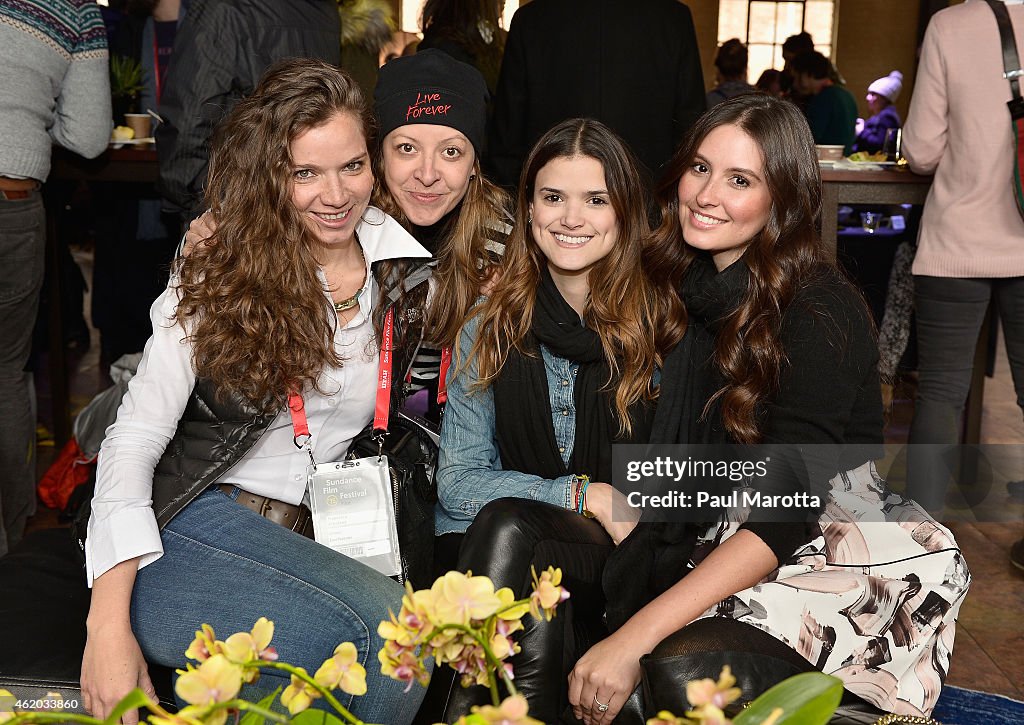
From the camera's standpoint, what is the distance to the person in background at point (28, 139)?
7.86 feet

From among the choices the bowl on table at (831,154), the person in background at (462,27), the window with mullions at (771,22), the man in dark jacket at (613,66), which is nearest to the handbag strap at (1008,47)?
the man in dark jacket at (613,66)

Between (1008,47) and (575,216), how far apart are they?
1.36m

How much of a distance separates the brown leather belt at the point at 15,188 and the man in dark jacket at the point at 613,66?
1252 millimetres

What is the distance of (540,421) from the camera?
1.91 meters

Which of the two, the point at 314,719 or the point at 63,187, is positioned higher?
the point at 63,187

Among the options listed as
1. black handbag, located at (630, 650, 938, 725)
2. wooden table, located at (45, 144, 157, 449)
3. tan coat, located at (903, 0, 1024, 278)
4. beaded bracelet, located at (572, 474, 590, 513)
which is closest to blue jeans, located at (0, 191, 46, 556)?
wooden table, located at (45, 144, 157, 449)

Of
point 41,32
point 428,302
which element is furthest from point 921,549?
point 41,32

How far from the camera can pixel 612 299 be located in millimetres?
1922

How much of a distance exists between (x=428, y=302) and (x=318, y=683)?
1256 millimetres

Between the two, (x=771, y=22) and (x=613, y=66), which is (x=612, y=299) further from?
(x=771, y=22)

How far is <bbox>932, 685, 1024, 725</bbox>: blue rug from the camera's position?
6.57 ft

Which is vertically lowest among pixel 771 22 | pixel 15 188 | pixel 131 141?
pixel 15 188

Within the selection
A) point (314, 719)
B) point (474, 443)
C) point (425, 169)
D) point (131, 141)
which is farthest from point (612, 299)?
point (131, 141)

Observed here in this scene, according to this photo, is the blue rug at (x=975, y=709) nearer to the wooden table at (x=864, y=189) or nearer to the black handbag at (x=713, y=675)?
the black handbag at (x=713, y=675)
